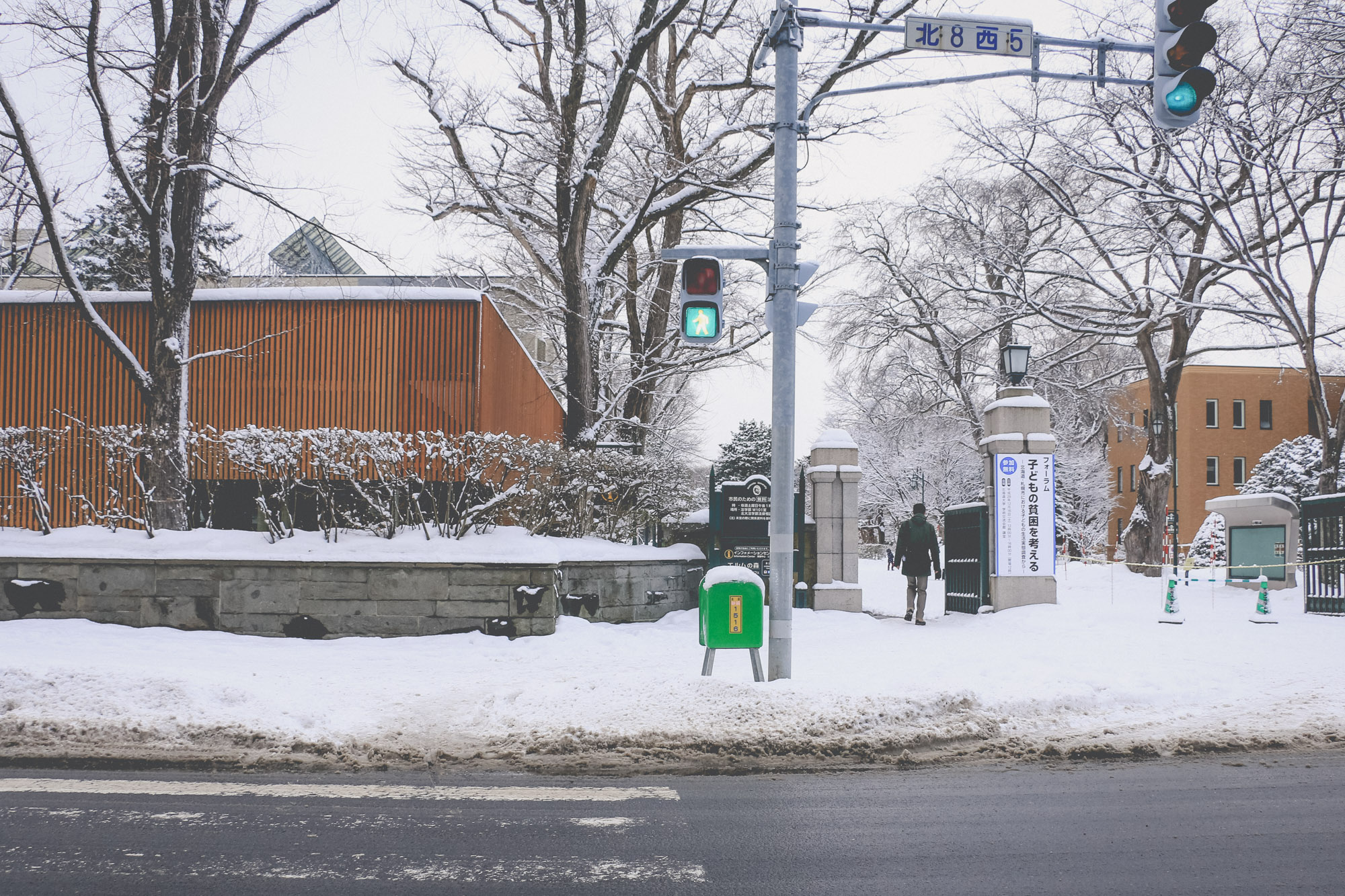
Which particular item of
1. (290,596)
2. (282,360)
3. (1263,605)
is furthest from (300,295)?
(1263,605)

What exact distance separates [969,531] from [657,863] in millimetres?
11225

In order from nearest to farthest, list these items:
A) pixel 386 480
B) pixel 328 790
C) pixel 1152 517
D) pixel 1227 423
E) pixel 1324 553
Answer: pixel 328 790 → pixel 386 480 → pixel 1324 553 → pixel 1152 517 → pixel 1227 423

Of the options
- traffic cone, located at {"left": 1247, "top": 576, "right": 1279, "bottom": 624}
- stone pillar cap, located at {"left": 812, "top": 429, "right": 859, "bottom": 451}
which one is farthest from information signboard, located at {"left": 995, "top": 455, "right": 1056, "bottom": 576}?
traffic cone, located at {"left": 1247, "top": 576, "right": 1279, "bottom": 624}

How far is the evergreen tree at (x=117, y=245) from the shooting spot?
33062mm

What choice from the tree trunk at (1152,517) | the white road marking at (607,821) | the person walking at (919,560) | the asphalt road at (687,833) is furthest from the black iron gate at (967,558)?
the tree trunk at (1152,517)

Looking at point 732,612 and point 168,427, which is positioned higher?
point 168,427

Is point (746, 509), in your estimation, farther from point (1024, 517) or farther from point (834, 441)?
point (1024, 517)

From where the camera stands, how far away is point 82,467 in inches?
554

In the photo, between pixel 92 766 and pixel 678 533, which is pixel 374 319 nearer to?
pixel 678 533

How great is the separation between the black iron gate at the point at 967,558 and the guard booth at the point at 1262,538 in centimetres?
492

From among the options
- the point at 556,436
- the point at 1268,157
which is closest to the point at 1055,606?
the point at 1268,157

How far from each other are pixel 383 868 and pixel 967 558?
11.9 meters

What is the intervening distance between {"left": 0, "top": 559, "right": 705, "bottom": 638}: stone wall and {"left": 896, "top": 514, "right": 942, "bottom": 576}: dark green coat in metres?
5.90

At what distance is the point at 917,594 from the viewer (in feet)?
45.5
